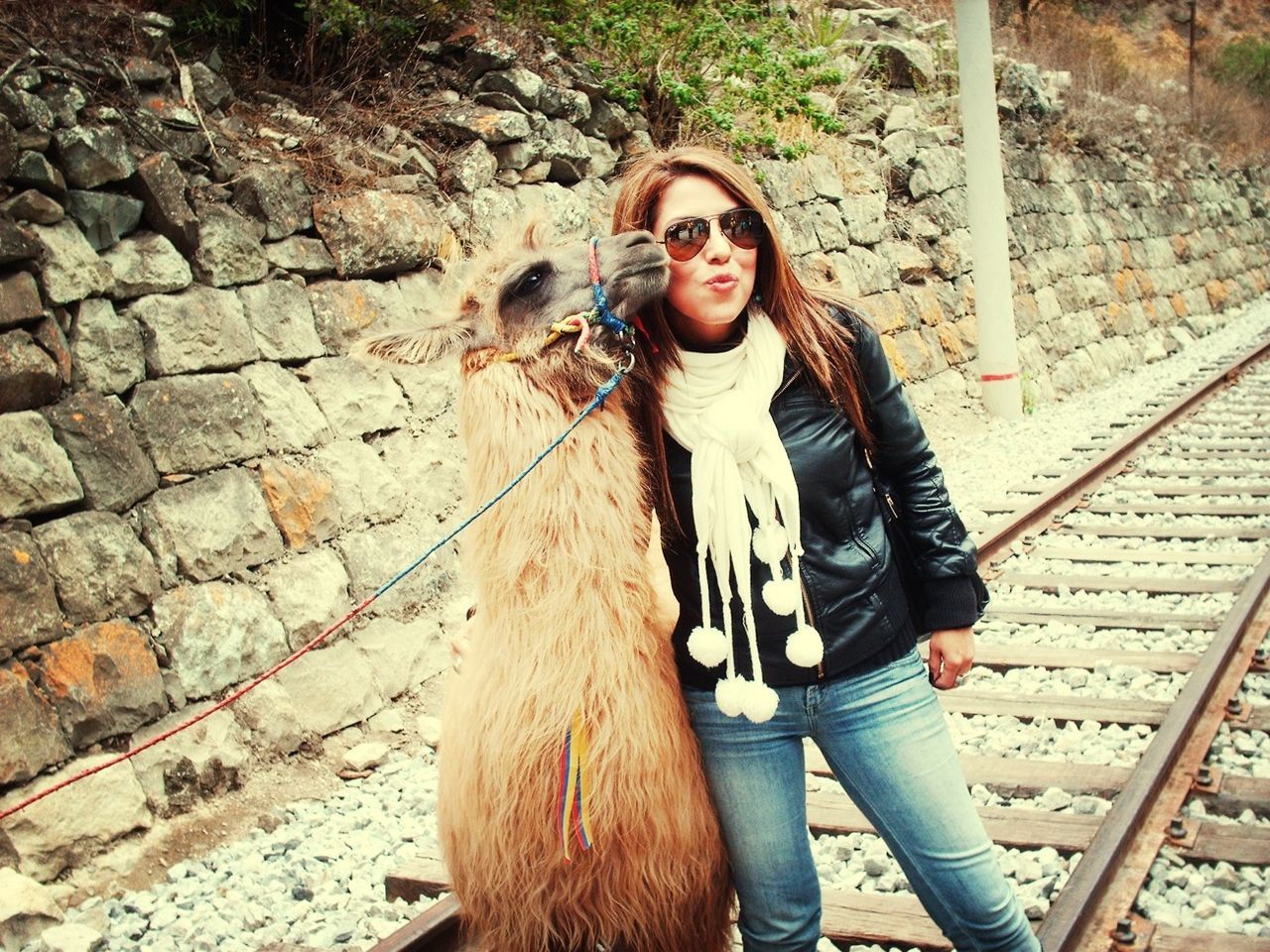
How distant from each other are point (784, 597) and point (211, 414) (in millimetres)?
4018

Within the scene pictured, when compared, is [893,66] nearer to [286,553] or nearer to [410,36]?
[410,36]

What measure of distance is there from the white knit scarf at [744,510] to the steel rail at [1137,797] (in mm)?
1376

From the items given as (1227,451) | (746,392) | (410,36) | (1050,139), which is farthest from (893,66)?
(746,392)

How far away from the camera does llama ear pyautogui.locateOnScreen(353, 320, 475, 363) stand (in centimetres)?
250

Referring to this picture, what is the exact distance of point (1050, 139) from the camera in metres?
17.8

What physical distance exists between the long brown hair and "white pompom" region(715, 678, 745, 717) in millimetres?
374

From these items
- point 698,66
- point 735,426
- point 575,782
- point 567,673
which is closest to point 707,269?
point 735,426

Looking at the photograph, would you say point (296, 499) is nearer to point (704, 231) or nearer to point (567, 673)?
point (567, 673)

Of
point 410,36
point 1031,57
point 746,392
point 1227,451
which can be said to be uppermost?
point 1031,57

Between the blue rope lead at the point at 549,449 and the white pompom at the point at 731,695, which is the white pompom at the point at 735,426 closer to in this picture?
the blue rope lead at the point at 549,449

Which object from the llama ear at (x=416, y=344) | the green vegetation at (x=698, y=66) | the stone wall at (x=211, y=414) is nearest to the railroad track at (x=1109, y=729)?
the stone wall at (x=211, y=414)

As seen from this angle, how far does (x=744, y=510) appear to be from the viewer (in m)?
2.34

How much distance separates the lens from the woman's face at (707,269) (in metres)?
2.39

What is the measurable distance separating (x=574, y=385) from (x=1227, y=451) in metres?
9.05
